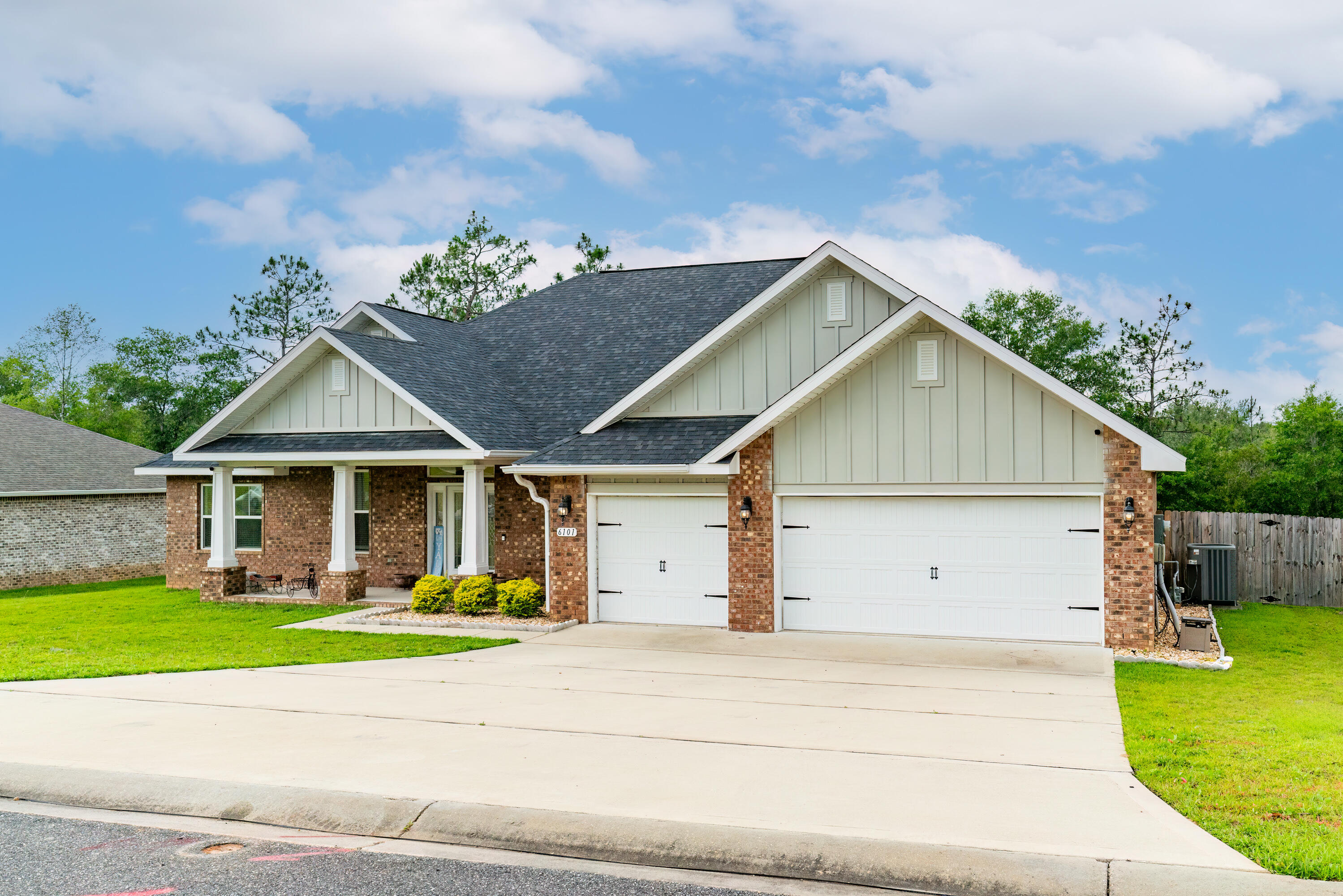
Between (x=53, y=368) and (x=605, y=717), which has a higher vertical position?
(x=53, y=368)

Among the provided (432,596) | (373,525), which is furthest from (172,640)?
(373,525)

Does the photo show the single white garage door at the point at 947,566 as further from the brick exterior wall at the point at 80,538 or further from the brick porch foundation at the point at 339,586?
the brick exterior wall at the point at 80,538

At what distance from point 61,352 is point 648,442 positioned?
54526 mm

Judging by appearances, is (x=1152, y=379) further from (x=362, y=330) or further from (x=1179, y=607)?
(x=362, y=330)

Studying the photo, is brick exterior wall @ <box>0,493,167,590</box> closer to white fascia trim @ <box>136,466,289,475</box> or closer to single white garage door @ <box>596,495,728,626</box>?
white fascia trim @ <box>136,466,289,475</box>

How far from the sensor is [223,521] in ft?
65.0

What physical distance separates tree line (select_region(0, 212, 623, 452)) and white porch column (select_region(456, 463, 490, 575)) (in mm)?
23850

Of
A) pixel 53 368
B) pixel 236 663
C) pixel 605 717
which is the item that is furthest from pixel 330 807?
pixel 53 368

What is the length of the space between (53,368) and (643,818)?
6212 cm

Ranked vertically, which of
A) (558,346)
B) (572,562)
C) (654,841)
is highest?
(558,346)

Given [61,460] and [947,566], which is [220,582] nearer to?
[61,460]

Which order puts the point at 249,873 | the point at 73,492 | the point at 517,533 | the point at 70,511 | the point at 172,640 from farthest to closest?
the point at 70,511 < the point at 73,492 < the point at 517,533 < the point at 172,640 < the point at 249,873

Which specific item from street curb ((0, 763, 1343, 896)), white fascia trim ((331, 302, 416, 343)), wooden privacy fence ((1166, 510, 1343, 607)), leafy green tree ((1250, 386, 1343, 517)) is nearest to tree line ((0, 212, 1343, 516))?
leafy green tree ((1250, 386, 1343, 517))

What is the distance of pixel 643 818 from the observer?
6074mm
